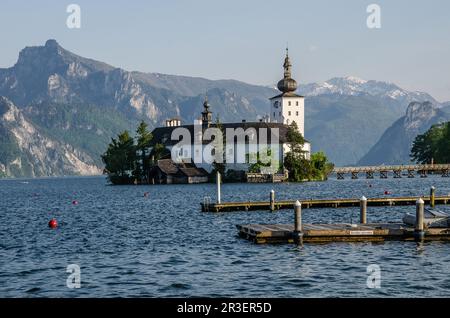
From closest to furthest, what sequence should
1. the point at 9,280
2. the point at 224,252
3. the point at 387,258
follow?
the point at 9,280
the point at 387,258
the point at 224,252

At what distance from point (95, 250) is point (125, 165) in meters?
141

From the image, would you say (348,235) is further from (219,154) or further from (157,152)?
(157,152)

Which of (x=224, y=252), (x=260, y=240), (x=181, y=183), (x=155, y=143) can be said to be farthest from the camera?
(x=155, y=143)

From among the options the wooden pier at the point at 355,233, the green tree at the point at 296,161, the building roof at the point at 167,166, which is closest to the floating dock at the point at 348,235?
the wooden pier at the point at 355,233

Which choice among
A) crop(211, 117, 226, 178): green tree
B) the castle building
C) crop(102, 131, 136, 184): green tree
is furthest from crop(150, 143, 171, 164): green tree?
crop(211, 117, 226, 178): green tree

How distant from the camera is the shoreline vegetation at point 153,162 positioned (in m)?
180

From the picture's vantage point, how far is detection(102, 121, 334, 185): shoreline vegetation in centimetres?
18000

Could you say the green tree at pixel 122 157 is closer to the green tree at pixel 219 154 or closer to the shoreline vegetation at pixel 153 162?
the shoreline vegetation at pixel 153 162

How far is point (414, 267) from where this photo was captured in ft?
126

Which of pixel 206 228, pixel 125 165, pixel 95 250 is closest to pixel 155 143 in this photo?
pixel 125 165

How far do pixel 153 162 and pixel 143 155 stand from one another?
199 inches

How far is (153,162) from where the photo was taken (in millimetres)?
185375

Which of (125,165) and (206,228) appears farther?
(125,165)
